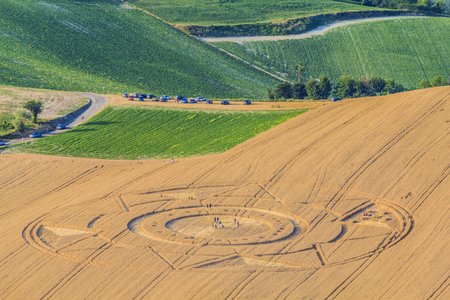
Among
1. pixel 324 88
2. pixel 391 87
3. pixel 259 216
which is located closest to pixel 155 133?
pixel 259 216

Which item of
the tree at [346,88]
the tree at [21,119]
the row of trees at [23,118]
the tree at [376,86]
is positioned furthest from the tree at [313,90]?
the tree at [21,119]

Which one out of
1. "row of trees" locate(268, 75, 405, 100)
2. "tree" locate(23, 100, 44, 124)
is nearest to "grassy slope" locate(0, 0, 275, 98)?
"row of trees" locate(268, 75, 405, 100)

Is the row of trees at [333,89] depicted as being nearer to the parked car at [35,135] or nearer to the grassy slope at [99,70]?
the grassy slope at [99,70]

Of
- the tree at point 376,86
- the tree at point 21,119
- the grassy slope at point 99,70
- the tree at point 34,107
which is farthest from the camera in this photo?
the tree at point 376,86

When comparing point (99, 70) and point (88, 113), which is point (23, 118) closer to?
point (88, 113)

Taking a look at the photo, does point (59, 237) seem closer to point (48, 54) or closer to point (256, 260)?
point (256, 260)

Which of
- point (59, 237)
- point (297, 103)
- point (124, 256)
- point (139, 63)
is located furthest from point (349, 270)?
point (139, 63)
